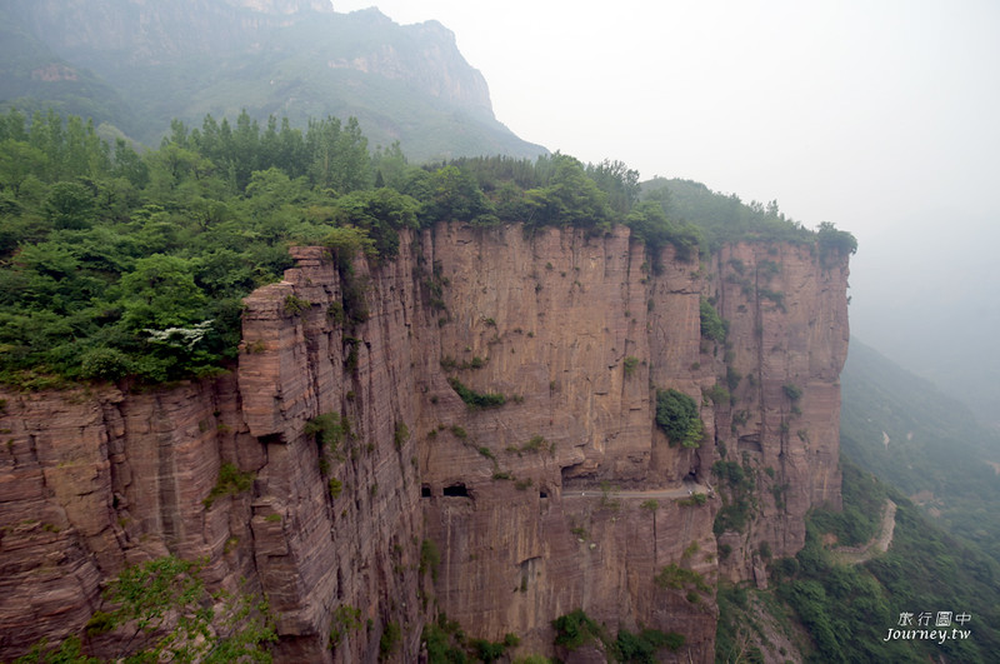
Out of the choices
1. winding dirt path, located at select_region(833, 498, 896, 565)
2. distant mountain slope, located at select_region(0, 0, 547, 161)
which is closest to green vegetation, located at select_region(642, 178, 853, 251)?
winding dirt path, located at select_region(833, 498, 896, 565)

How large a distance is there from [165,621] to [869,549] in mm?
53194

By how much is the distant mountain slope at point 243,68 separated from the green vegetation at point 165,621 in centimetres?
6270

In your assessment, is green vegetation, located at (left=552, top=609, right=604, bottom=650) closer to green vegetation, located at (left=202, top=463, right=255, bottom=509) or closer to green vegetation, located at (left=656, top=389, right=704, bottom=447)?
green vegetation, located at (left=656, top=389, right=704, bottom=447)

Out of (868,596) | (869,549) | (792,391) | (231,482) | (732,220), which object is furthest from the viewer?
(732,220)

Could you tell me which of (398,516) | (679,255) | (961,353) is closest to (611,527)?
(398,516)

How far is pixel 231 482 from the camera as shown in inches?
487

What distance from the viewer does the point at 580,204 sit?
29.8 m

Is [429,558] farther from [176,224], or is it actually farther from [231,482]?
[176,224]

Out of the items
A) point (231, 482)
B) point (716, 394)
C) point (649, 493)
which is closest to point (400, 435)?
point (231, 482)

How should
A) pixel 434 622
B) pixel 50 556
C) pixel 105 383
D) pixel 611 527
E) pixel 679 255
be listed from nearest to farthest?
1. pixel 50 556
2. pixel 105 383
3. pixel 434 622
4. pixel 611 527
5. pixel 679 255

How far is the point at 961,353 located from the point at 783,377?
167292 mm

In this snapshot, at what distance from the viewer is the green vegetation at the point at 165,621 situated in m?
9.48

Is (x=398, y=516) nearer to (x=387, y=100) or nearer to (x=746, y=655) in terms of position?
(x=746, y=655)

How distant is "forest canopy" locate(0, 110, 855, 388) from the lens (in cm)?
A: 1084
